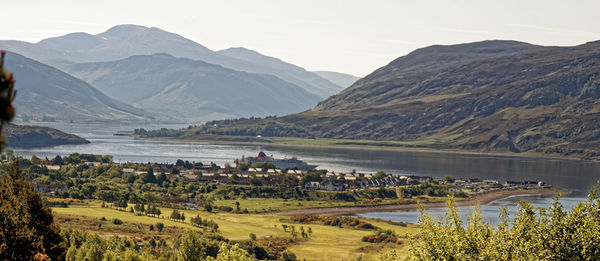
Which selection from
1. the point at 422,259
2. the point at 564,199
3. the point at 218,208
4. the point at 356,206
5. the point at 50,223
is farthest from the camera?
the point at 564,199

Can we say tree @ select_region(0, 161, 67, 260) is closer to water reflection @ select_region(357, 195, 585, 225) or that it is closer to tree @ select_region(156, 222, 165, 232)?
tree @ select_region(156, 222, 165, 232)

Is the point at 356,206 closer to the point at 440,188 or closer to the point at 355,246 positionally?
the point at 440,188

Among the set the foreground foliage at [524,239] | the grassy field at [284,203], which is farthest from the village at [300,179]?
the foreground foliage at [524,239]

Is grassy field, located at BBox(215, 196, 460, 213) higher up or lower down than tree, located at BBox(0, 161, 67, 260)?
lower down

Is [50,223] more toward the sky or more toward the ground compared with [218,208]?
more toward the sky

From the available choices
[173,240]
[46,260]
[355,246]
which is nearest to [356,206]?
[355,246]

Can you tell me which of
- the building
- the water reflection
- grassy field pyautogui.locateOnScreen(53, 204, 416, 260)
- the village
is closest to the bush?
grassy field pyautogui.locateOnScreen(53, 204, 416, 260)
